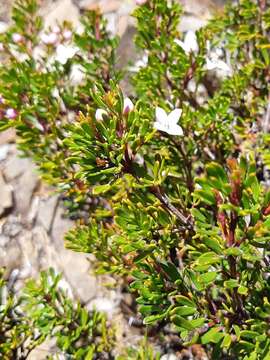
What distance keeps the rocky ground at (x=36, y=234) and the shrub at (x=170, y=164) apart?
0.39 meters

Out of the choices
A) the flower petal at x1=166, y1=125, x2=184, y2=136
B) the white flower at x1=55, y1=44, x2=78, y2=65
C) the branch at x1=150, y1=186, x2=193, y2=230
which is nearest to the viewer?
the branch at x1=150, y1=186, x2=193, y2=230

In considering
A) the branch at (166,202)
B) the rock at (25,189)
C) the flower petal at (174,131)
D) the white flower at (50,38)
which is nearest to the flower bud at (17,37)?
the white flower at (50,38)

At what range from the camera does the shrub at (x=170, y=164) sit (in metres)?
1.81

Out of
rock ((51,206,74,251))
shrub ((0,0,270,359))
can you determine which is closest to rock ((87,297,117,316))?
shrub ((0,0,270,359))

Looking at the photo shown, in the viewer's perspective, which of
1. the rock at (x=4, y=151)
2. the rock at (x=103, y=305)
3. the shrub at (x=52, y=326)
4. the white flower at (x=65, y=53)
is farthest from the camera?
the rock at (x=4, y=151)

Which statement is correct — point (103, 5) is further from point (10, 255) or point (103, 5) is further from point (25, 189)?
point (10, 255)

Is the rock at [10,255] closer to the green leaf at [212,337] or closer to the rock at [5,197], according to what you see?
the rock at [5,197]

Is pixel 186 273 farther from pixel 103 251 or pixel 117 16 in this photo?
pixel 117 16

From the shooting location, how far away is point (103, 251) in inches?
114

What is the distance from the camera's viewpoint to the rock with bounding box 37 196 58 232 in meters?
4.16

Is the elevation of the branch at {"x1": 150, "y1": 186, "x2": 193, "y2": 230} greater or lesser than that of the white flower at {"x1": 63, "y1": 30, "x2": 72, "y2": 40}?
lesser

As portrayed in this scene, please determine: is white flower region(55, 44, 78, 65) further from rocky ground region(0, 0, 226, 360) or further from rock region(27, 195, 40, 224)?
rock region(27, 195, 40, 224)

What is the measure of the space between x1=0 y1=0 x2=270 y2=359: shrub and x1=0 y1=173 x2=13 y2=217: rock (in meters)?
0.81

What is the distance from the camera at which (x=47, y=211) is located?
13.8 ft
